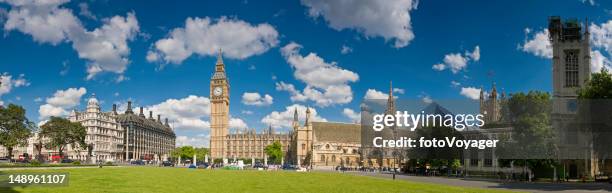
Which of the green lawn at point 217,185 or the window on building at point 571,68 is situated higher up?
the window on building at point 571,68

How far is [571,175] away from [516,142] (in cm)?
1591

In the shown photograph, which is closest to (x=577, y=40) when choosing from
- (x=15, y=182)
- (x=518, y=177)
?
(x=518, y=177)

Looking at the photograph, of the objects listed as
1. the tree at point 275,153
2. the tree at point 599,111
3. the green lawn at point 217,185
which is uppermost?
the tree at point 599,111

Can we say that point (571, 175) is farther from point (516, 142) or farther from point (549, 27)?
point (549, 27)

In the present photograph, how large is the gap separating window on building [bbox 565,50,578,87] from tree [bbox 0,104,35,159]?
92.7 meters

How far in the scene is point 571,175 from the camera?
69.9 meters

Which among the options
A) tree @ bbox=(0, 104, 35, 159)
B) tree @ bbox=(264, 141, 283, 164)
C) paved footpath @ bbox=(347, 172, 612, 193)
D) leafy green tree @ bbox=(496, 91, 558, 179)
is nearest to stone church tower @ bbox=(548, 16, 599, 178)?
leafy green tree @ bbox=(496, 91, 558, 179)

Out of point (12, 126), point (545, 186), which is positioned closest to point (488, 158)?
point (545, 186)

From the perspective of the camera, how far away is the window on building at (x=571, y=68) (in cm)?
9394

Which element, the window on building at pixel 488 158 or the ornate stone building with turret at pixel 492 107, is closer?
the window on building at pixel 488 158

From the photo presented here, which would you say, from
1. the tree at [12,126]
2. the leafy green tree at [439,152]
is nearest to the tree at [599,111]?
the leafy green tree at [439,152]

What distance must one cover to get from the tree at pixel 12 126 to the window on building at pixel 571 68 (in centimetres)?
9269

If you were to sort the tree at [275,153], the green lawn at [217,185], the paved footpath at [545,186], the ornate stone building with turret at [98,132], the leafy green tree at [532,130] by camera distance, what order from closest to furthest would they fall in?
the green lawn at [217,185]
the paved footpath at [545,186]
the leafy green tree at [532,130]
the ornate stone building with turret at [98,132]
the tree at [275,153]

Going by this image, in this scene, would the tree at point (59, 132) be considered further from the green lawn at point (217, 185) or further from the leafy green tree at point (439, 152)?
the leafy green tree at point (439, 152)
